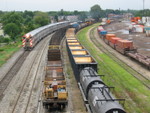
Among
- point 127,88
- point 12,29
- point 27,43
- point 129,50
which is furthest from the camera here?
point 12,29

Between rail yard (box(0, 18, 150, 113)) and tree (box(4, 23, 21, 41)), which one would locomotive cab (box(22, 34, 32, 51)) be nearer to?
rail yard (box(0, 18, 150, 113))

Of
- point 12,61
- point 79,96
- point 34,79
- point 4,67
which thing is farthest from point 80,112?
point 12,61

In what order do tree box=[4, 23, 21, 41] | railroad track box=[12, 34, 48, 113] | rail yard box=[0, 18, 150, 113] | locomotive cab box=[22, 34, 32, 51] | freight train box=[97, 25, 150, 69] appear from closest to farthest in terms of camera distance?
rail yard box=[0, 18, 150, 113] < railroad track box=[12, 34, 48, 113] < freight train box=[97, 25, 150, 69] < locomotive cab box=[22, 34, 32, 51] < tree box=[4, 23, 21, 41]

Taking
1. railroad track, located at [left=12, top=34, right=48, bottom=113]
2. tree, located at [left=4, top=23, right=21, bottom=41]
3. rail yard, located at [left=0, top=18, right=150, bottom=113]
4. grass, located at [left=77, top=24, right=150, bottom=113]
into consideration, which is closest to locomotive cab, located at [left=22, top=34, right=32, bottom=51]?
rail yard, located at [left=0, top=18, right=150, bottom=113]

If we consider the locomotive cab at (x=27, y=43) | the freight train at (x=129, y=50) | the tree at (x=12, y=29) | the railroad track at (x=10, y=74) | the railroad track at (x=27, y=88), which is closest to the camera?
the railroad track at (x=27, y=88)

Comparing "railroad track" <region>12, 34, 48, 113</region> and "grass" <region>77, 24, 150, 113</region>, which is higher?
"railroad track" <region>12, 34, 48, 113</region>

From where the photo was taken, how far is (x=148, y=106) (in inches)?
778

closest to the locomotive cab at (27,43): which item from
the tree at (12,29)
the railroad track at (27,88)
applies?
the railroad track at (27,88)

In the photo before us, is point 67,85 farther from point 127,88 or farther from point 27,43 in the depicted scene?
point 27,43

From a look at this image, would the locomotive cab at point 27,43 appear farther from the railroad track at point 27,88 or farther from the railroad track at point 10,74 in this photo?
the railroad track at point 27,88

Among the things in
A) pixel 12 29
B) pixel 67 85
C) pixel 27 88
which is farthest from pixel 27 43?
pixel 12 29

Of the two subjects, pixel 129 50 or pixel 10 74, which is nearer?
pixel 10 74

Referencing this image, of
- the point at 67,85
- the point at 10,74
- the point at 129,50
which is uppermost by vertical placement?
the point at 129,50

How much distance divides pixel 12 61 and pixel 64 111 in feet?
74.1
